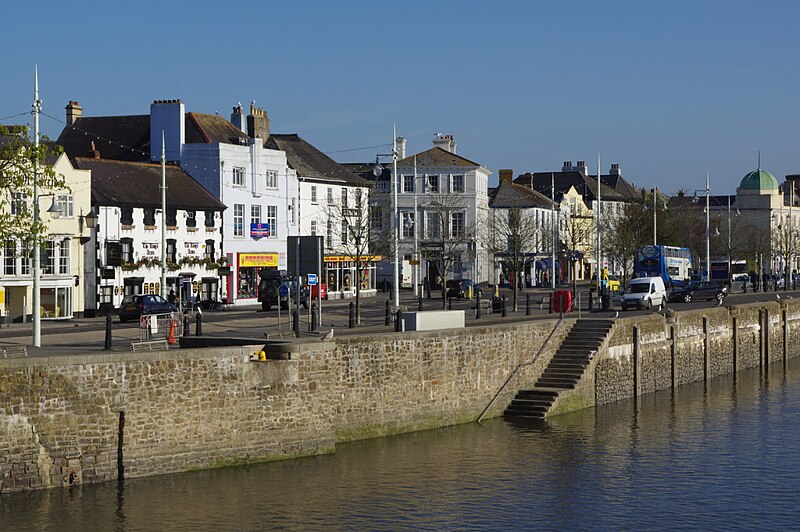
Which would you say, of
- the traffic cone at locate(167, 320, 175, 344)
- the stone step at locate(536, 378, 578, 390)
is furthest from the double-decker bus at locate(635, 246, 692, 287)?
the traffic cone at locate(167, 320, 175, 344)

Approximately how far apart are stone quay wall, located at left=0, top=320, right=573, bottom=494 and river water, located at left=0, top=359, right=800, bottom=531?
492 mm

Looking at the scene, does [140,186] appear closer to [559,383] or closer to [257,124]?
[257,124]

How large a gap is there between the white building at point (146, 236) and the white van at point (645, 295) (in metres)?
24.1

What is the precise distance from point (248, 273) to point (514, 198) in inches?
1692

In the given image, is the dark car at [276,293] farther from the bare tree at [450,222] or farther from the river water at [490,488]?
the river water at [490,488]

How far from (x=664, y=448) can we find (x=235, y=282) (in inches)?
1793

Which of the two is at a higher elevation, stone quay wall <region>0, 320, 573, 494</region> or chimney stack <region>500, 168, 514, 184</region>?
chimney stack <region>500, 168, 514, 184</region>

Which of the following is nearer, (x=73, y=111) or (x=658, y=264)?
(x=73, y=111)

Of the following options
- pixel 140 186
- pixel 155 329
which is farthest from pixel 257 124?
pixel 155 329

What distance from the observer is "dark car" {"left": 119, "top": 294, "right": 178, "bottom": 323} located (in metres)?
56.8

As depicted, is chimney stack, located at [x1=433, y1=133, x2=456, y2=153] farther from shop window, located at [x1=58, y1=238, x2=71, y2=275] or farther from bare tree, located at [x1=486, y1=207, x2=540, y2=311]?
shop window, located at [x1=58, y1=238, x2=71, y2=275]

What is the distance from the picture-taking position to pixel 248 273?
7906 cm

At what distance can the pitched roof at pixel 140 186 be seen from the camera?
6694cm

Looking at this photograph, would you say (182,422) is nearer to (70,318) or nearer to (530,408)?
(530,408)
